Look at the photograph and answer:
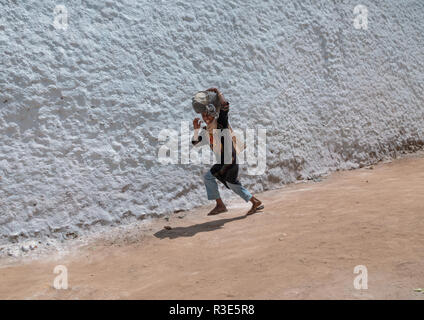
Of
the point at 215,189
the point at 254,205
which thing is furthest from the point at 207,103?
the point at 254,205

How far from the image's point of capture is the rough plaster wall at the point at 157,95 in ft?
16.6

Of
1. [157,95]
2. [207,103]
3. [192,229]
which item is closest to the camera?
[207,103]

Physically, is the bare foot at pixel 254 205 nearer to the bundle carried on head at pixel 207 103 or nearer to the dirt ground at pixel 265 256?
the dirt ground at pixel 265 256

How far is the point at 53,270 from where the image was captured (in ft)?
13.4

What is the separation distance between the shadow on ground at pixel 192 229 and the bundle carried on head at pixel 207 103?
1188 millimetres

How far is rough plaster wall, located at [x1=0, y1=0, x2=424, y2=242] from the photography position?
5051 millimetres

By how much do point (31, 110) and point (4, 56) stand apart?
673mm

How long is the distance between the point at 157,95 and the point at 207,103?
4.63ft

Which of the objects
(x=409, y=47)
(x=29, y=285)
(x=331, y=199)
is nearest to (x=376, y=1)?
(x=409, y=47)

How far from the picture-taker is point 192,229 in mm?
4895

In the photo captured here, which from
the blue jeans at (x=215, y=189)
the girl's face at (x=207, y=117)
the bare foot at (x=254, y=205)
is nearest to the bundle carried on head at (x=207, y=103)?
the girl's face at (x=207, y=117)

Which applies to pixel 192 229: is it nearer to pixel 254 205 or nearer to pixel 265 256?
pixel 254 205

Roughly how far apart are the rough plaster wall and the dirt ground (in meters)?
0.62

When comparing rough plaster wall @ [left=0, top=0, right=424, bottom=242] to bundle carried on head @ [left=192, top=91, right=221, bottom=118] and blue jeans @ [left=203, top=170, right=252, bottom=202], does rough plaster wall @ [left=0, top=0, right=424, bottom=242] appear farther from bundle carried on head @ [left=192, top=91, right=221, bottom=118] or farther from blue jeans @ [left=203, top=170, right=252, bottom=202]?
bundle carried on head @ [left=192, top=91, right=221, bottom=118]
